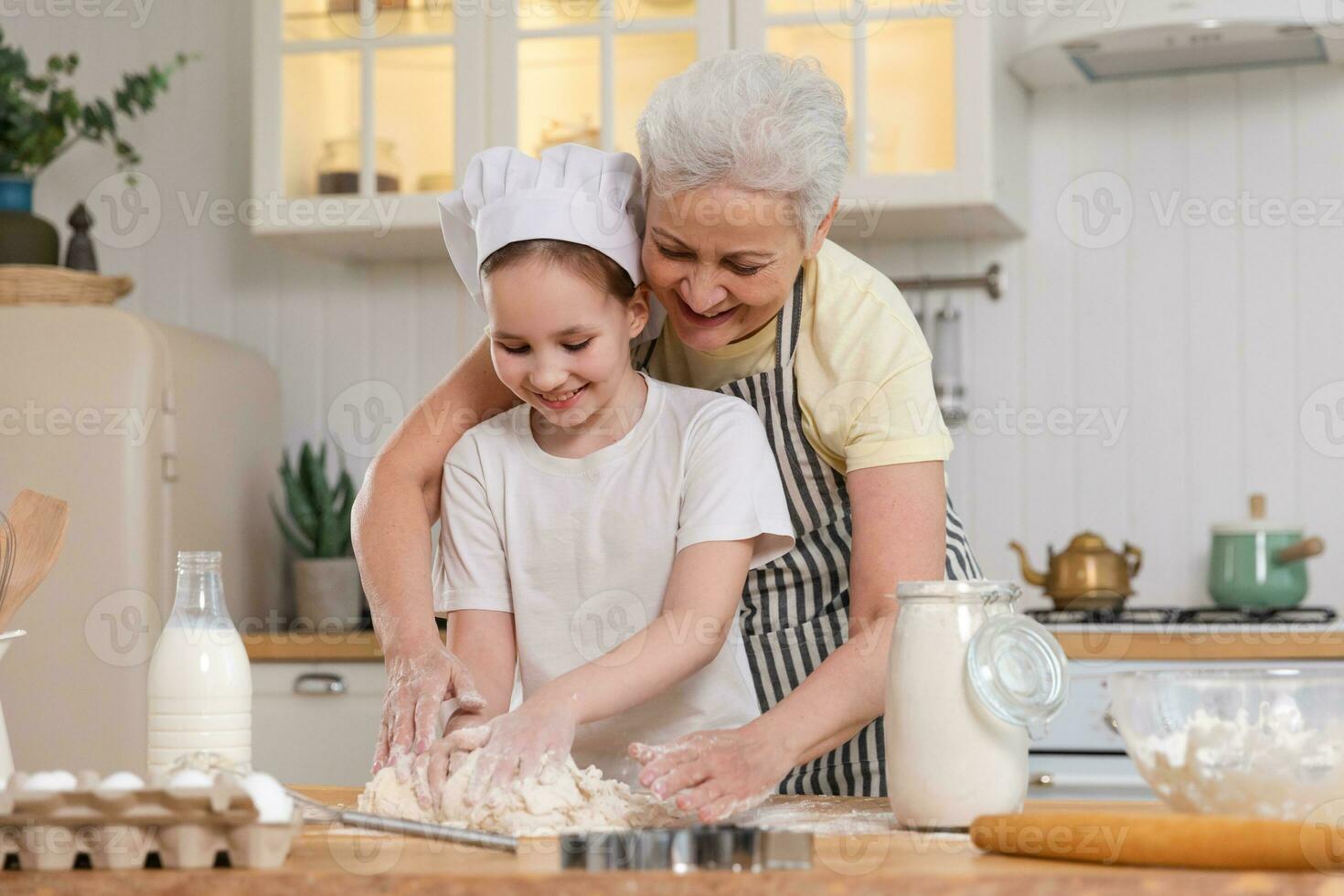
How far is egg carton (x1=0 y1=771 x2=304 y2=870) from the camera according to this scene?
0.74 meters

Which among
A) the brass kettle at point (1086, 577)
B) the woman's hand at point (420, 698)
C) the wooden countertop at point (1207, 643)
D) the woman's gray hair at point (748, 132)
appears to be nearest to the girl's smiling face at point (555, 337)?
the woman's gray hair at point (748, 132)

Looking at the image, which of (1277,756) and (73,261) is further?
(73,261)

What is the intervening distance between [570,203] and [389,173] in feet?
5.85

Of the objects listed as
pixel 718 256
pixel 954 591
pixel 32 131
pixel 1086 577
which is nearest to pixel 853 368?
pixel 718 256

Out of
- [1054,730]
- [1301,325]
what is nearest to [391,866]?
[1054,730]

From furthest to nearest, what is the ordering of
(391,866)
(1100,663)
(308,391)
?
(308,391)
(1100,663)
(391,866)

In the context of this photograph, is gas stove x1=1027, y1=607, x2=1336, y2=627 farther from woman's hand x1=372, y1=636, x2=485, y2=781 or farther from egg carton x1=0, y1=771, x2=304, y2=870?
egg carton x1=0, y1=771, x2=304, y2=870

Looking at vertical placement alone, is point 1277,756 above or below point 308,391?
below

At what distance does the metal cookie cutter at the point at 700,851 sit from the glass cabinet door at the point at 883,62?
2079 mm

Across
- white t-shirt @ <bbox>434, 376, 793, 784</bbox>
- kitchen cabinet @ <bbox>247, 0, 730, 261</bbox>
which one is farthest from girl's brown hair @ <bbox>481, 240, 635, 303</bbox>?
kitchen cabinet @ <bbox>247, 0, 730, 261</bbox>

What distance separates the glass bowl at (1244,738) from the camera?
2.58ft

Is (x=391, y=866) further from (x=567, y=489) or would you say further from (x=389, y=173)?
(x=389, y=173)

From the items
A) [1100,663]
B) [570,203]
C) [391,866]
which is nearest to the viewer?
[391,866]

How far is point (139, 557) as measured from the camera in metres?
2.66
